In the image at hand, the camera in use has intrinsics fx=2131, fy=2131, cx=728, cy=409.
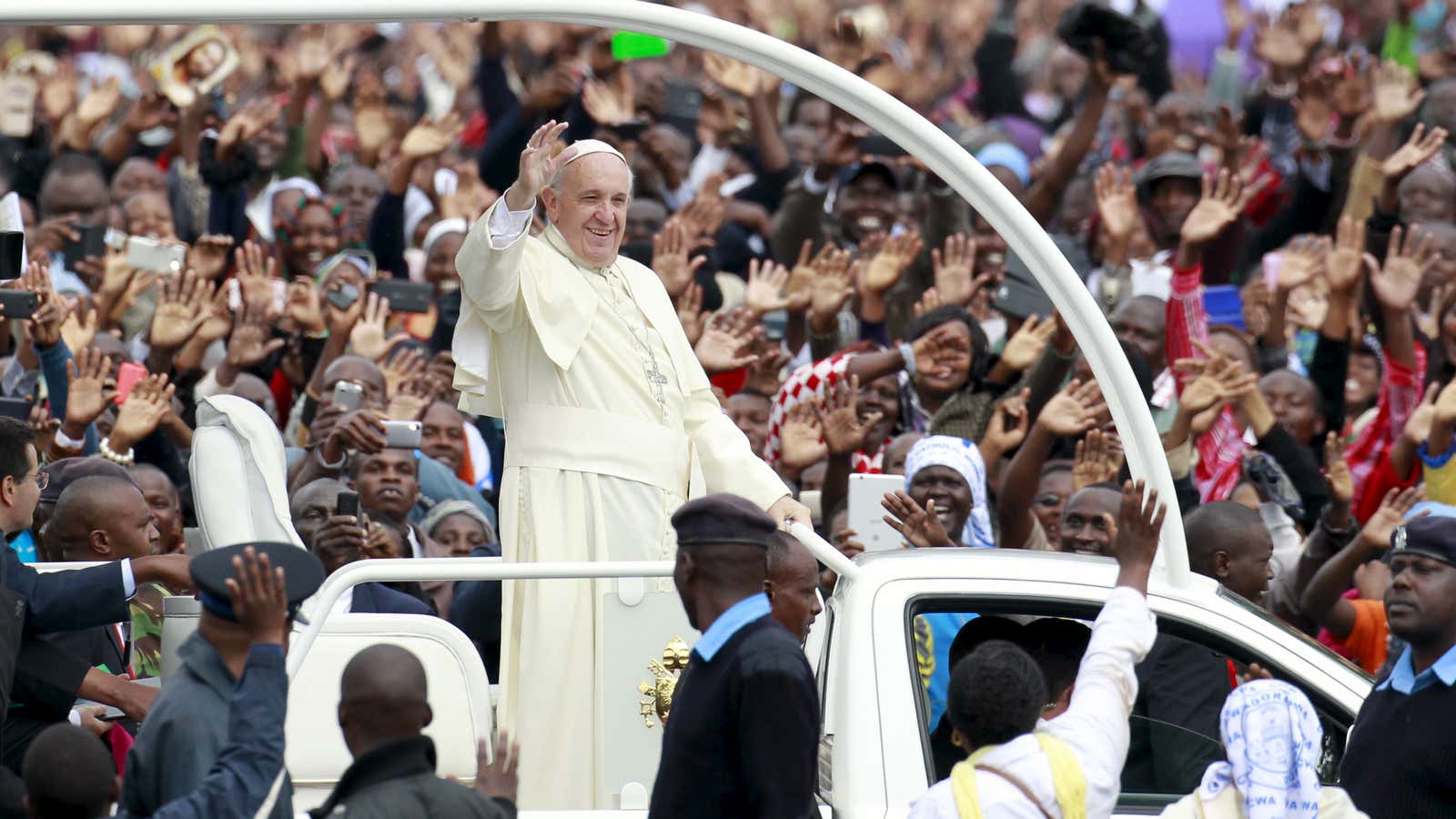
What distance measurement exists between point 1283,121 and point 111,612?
1002cm

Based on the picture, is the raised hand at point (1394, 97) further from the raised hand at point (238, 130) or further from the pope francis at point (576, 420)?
the pope francis at point (576, 420)

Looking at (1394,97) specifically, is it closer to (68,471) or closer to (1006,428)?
(1006,428)

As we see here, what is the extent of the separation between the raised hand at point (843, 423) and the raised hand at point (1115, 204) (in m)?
2.51

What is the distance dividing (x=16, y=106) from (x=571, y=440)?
7.89m

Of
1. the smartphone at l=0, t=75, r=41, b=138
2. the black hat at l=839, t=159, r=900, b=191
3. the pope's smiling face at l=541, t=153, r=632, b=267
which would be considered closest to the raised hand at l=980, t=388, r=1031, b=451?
the pope's smiling face at l=541, t=153, r=632, b=267

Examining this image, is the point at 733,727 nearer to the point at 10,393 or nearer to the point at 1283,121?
the point at 10,393

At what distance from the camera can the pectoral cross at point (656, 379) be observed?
623 centimetres

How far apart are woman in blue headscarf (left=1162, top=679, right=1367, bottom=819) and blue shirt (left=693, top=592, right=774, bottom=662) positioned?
1026mm

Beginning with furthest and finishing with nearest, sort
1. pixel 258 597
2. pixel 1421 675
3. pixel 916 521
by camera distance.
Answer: pixel 916 521 → pixel 1421 675 → pixel 258 597

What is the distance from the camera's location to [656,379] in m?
6.25

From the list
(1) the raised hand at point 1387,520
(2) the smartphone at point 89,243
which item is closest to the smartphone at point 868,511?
(1) the raised hand at point 1387,520

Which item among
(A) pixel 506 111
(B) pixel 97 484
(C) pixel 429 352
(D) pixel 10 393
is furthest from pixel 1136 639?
(A) pixel 506 111

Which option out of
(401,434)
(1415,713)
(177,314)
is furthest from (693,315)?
(1415,713)

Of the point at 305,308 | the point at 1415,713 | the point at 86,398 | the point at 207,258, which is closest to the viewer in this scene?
the point at 1415,713
